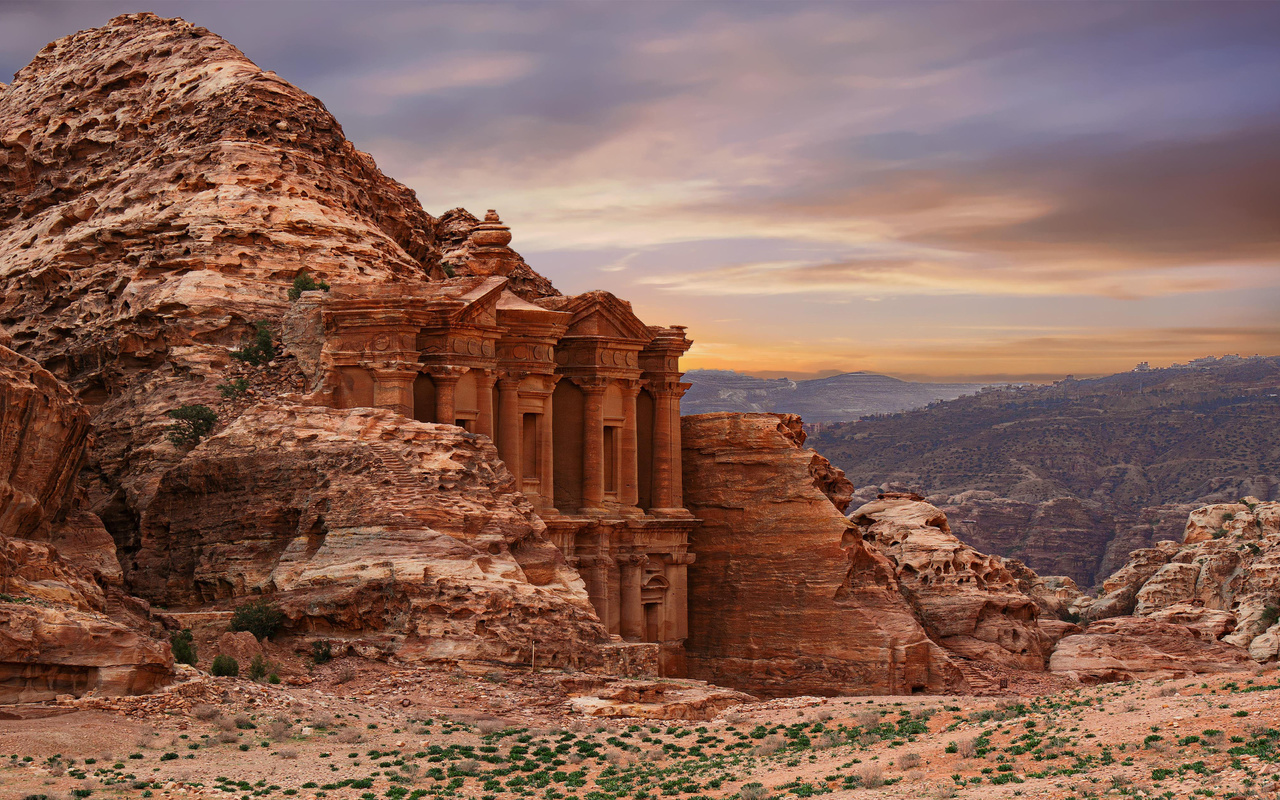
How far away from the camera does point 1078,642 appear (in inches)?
2670

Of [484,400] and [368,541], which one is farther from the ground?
[484,400]

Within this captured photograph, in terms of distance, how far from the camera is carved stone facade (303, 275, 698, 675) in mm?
50406

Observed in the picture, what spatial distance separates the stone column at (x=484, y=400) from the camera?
53.8 metres

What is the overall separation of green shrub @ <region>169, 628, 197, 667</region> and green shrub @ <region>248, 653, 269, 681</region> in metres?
1.33

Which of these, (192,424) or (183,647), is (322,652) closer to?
(183,647)

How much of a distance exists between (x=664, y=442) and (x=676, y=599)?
19.7ft

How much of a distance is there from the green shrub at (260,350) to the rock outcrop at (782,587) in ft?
61.7

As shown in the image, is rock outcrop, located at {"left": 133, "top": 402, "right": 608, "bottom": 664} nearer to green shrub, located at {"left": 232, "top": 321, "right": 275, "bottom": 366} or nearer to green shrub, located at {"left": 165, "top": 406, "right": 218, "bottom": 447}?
green shrub, located at {"left": 165, "top": 406, "right": 218, "bottom": 447}

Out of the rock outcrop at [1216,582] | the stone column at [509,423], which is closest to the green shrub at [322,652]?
the stone column at [509,423]

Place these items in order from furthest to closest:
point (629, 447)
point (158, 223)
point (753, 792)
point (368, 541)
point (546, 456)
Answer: point (629, 447) < point (158, 223) < point (546, 456) < point (368, 541) < point (753, 792)

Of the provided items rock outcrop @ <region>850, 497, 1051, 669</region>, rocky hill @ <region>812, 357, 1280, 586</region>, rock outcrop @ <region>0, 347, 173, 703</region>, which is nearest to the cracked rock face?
rock outcrop @ <region>0, 347, 173, 703</region>

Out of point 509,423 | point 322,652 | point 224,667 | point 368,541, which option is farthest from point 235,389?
point 224,667

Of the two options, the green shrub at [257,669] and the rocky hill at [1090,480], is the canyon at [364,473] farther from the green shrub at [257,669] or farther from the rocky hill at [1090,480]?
the rocky hill at [1090,480]

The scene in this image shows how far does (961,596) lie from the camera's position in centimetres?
6588
